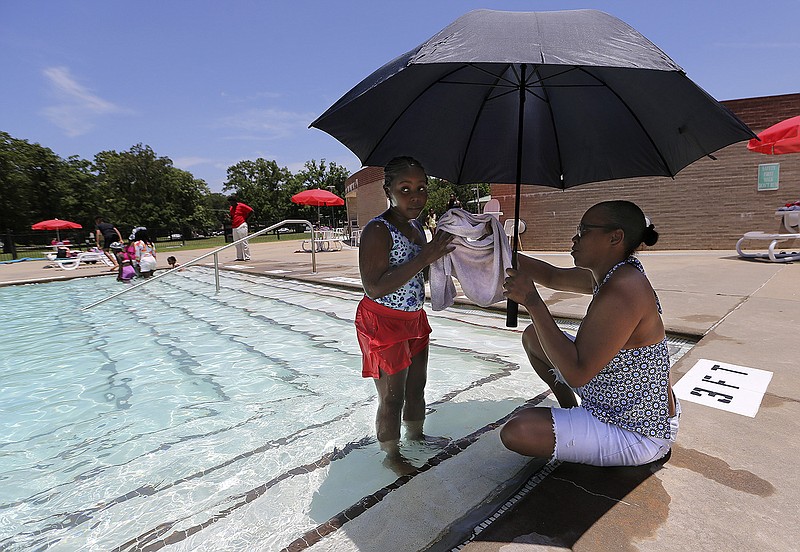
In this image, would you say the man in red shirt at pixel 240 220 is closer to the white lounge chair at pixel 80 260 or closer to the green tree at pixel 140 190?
the white lounge chair at pixel 80 260

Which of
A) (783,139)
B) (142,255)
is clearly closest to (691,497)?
(783,139)

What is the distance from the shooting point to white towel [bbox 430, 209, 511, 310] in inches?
77.9

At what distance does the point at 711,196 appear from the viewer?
497 inches

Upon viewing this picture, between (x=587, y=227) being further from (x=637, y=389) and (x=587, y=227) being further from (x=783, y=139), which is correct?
(x=783, y=139)

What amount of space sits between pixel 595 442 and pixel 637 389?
0.29 m

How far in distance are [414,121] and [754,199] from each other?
14111 mm

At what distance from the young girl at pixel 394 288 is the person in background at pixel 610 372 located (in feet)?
1.65

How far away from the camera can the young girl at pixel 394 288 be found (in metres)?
1.93

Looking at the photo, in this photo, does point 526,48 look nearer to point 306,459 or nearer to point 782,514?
point 782,514

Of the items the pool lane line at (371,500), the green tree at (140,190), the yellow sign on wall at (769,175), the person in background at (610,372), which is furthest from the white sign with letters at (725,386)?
the green tree at (140,190)

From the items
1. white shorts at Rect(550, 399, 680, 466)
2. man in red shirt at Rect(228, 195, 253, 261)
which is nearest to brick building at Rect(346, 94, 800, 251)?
man in red shirt at Rect(228, 195, 253, 261)

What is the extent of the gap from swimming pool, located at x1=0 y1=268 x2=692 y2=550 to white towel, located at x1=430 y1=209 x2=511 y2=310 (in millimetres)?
956

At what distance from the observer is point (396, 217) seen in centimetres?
210

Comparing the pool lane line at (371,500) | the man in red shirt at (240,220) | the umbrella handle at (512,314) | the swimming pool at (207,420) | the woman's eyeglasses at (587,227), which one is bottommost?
the swimming pool at (207,420)
